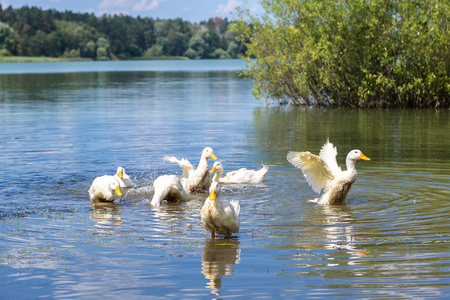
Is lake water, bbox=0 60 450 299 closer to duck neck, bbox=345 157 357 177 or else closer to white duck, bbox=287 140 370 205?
white duck, bbox=287 140 370 205

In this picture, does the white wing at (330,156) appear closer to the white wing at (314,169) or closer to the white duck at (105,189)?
the white wing at (314,169)

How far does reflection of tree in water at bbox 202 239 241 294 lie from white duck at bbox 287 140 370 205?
3.55 m

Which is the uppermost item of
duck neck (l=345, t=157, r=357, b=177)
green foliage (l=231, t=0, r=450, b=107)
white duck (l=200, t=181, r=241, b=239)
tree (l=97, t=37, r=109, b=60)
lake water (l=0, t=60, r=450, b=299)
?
tree (l=97, t=37, r=109, b=60)

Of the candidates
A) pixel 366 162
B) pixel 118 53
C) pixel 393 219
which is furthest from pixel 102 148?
pixel 118 53

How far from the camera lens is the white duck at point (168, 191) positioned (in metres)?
12.8

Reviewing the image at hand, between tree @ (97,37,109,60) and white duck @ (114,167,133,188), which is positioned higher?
tree @ (97,37,109,60)

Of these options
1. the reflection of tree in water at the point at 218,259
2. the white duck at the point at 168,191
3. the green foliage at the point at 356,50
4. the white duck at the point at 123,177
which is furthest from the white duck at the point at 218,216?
the green foliage at the point at 356,50

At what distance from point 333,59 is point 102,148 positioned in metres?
15.3

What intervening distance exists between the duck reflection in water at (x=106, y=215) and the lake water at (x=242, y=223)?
39 millimetres

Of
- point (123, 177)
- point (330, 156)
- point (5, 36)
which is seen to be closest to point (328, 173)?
point (330, 156)

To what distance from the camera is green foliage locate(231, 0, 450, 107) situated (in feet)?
99.6

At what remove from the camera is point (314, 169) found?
43.7 feet

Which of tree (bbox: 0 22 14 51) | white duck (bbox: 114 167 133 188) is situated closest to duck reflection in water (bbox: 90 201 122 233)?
white duck (bbox: 114 167 133 188)

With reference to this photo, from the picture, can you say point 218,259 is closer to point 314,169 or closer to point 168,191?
point 168,191
